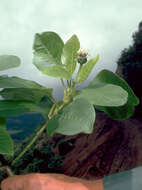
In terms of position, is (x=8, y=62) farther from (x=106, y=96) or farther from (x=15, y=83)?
(x=106, y=96)

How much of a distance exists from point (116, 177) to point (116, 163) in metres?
2.86

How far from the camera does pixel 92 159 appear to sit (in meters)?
3.14

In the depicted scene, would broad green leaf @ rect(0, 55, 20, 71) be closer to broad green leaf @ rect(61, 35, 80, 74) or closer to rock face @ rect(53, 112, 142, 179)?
broad green leaf @ rect(61, 35, 80, 74)

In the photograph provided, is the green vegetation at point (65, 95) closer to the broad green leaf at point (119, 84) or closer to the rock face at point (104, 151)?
the broad green leaf at point (119, 84)

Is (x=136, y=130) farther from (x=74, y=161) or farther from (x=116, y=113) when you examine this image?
(x=116, y=113)

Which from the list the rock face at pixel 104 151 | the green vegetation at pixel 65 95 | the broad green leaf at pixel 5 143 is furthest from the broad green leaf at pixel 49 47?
the rock face at pixel 104 151

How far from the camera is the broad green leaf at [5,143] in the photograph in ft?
0.88

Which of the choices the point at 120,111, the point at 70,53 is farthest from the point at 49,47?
the point at 120,111

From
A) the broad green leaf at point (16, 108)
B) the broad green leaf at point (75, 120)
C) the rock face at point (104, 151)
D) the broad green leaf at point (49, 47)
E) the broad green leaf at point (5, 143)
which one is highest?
the broad green leaf at point (49, 47)

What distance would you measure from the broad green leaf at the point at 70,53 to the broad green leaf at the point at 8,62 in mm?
62

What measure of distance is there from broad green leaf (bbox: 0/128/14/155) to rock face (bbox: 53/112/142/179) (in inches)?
113

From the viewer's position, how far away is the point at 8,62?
322mm

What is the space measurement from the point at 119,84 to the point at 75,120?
86 mm

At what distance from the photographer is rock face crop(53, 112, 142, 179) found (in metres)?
3.05
